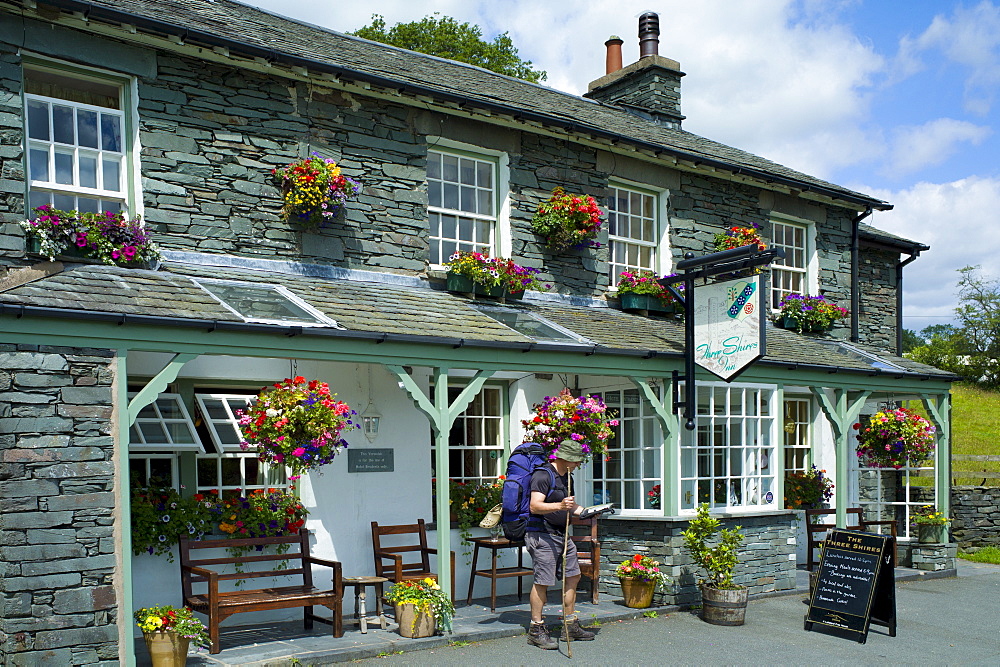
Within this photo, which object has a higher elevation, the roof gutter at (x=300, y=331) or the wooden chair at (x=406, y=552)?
the roof gutter at (x=300, y=331)

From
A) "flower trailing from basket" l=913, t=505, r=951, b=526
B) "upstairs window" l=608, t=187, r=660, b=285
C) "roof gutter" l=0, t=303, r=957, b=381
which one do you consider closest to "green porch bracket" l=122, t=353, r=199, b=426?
"roof gutter" l=0, t=303, r=957, b=381

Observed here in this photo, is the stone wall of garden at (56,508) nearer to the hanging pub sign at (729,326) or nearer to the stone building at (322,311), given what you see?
the stone building at (322,311)

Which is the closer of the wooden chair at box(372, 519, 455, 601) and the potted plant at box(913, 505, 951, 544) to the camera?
the wooden chair at box(372, 519, 455, 601)

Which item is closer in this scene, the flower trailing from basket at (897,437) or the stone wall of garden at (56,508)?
the stone wall of garden at (56,508)

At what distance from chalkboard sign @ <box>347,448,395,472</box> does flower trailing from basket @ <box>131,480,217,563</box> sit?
1427mm

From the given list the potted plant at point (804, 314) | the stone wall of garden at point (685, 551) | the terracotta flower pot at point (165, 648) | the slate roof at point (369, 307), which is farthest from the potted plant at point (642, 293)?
the terracotta flower pot at point (165, 648)

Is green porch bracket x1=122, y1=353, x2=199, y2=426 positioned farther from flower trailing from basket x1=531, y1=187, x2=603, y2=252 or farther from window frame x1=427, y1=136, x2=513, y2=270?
flower trailing from basket x1=531, y1=187, x2=603, y2=252

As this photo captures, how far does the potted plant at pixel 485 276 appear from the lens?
33.2 ft

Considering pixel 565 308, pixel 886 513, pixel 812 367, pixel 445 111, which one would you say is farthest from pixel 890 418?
pixel 445 111

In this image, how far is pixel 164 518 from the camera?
7.86m

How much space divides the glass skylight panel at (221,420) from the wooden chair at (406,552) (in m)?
1.55

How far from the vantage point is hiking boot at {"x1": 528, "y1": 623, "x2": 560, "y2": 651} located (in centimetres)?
770

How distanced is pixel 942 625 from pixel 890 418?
3598 mm

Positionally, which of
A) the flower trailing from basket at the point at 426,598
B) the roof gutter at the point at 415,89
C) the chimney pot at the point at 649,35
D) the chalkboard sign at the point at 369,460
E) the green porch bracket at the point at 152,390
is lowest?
the flower trailing from basket at the point at 426,598
